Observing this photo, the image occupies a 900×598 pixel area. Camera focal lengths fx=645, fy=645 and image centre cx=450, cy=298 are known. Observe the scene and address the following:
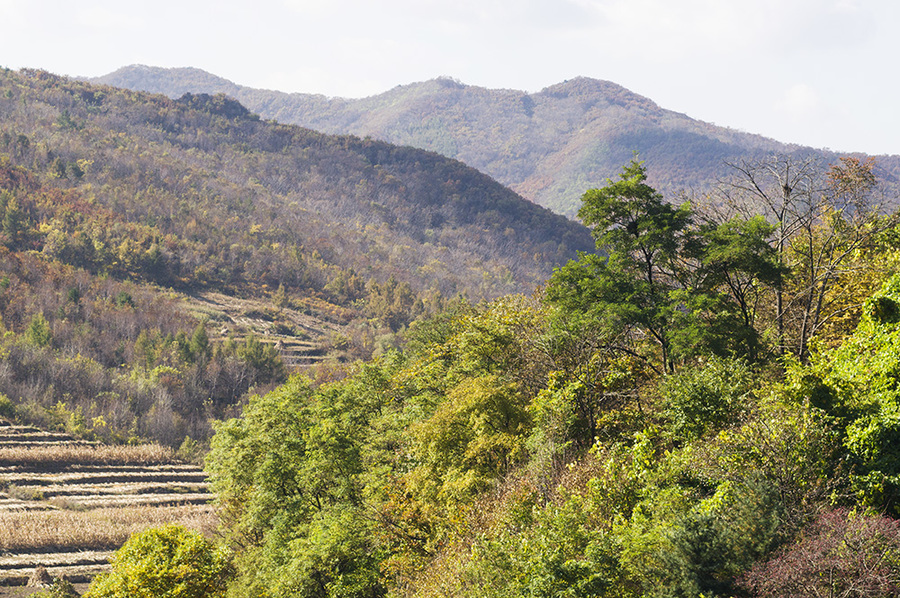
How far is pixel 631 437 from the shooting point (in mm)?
20578

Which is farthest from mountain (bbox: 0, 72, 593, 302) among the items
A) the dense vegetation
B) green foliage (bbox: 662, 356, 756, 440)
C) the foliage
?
the foliage

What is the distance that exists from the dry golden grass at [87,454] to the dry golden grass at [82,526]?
11.6 meters

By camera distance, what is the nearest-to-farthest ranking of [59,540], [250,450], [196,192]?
[250,450], [59,540], [196,192]

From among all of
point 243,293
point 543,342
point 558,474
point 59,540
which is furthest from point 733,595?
point 243,293

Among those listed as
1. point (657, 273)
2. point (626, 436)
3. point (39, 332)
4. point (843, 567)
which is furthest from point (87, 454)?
point (843, 567)

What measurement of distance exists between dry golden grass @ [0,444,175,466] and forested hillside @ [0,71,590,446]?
4.28 metres

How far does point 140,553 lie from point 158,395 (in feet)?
203

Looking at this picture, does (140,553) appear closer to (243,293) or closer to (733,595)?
(733,595)

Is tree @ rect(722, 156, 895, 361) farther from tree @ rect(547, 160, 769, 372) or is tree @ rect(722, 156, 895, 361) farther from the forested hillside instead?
the forested hillside

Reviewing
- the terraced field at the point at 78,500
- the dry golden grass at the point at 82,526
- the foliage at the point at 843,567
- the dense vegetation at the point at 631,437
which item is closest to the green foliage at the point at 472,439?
the dense vegetation at the point at 631,437

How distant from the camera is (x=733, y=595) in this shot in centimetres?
1248

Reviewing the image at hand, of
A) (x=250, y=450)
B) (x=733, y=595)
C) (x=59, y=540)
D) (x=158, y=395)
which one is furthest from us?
(x=158, y=395)

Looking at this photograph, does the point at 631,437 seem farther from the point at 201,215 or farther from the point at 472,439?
the point at 201,215

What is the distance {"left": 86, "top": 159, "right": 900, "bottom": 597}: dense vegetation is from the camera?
523 inches
